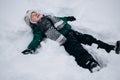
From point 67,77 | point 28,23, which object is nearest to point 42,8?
point 28,23

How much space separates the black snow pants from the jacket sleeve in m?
0.41

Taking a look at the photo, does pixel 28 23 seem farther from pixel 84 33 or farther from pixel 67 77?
pixel 67 77

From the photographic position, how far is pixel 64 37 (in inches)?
126

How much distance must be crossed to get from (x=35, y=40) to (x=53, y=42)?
30cm

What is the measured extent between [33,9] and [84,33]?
3.71ft

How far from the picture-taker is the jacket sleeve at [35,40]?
3105 mm

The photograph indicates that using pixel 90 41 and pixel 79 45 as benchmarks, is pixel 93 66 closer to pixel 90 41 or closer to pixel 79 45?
pixel 79 45

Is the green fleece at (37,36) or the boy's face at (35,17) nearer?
the green fleece at (37,36)

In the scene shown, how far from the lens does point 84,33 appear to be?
3.43 meters

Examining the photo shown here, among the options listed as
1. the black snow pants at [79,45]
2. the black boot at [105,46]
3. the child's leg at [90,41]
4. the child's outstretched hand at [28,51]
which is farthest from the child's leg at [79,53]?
the child's outstretched hand at [28,51]

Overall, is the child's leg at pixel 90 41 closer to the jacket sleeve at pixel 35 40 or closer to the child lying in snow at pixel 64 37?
the child lying in snow at pixel 64 37

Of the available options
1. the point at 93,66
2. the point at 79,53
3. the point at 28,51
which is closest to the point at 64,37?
the point at 79,53

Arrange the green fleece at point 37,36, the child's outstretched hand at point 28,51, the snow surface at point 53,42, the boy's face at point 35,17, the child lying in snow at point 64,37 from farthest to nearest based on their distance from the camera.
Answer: the boy's face at point 35,17 < the green fleece at point 37,36 < the child's outstretched hand at point 28,51 < the child lying in snow at point 64,37 < the snow surface at point 53,42

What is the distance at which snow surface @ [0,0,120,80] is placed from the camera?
262 centimetres
